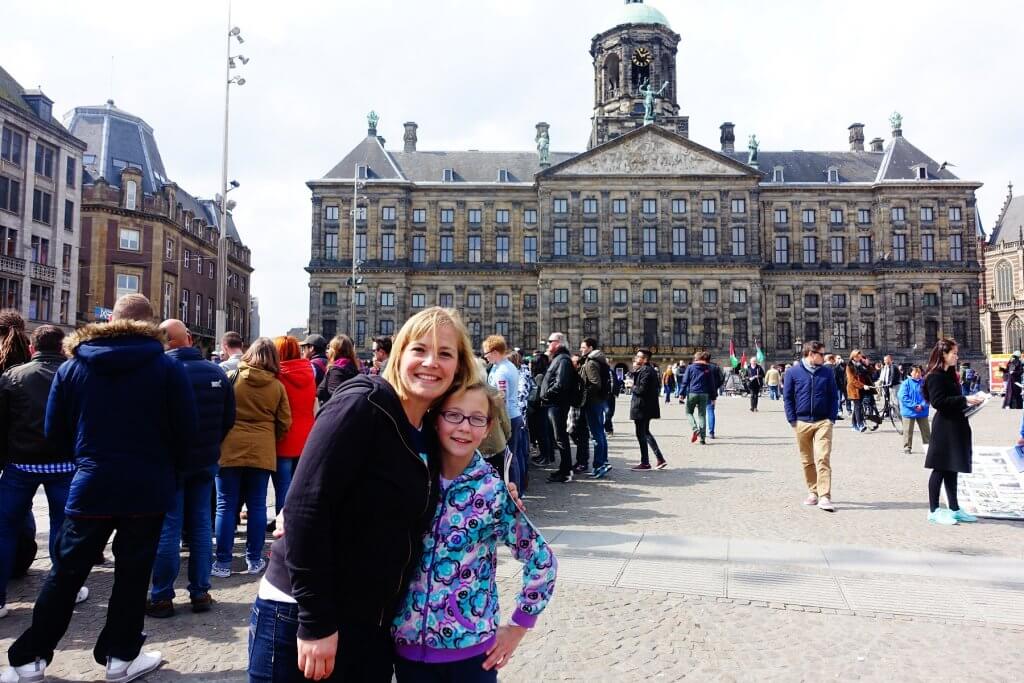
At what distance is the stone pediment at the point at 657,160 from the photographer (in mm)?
56656

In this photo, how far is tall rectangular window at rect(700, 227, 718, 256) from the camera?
57.7m

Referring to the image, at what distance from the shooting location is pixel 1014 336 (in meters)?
73.2

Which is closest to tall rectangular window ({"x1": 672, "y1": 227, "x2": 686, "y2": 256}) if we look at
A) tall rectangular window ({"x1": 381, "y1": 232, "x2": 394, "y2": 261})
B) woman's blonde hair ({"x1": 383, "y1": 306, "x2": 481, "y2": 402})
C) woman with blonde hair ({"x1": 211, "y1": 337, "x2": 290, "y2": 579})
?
tall rectangular window ({"x1": 381, "y1": 232, "x2": 394, "y2": 261})

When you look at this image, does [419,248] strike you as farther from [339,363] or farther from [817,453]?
[339,363]

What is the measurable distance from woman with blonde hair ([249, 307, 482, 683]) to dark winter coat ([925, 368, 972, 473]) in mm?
7355

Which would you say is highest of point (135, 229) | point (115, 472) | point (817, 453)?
point (135, 229)

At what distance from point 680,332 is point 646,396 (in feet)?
153

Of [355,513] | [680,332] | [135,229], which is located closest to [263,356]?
[355,513]

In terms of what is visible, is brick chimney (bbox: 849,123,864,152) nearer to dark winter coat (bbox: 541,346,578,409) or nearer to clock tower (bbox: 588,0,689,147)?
clock tower (bbox: 588,0,689,147)

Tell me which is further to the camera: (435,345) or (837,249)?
(837,249)

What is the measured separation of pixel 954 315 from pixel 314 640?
68.2 meters

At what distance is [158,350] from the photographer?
4.08m

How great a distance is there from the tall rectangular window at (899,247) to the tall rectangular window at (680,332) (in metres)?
19.3

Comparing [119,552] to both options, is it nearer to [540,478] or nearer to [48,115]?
[540,478]
